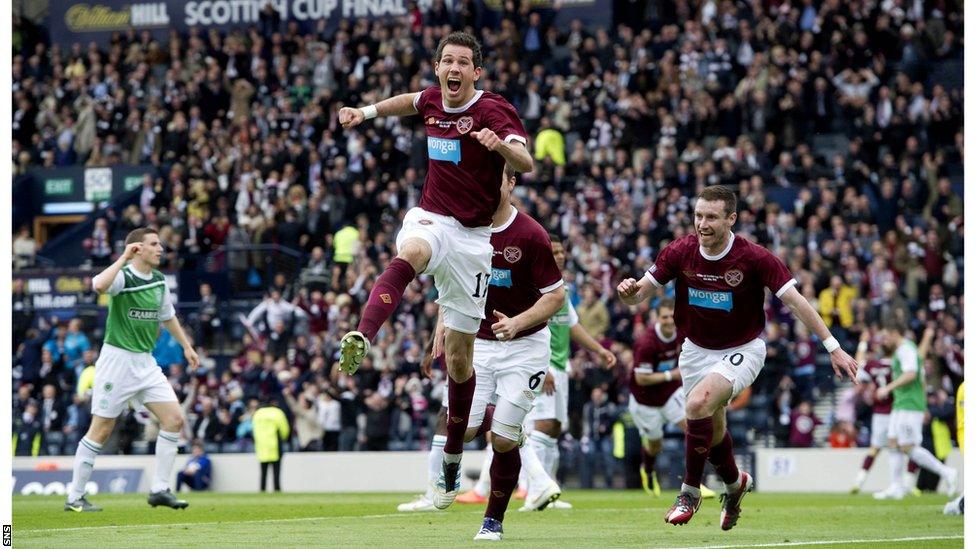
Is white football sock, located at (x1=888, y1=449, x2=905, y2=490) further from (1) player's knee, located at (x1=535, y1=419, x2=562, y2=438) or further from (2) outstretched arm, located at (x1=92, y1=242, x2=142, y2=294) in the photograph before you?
(2) outstretched arm, located at (x1=92, y1=242, x2=142, y2=294)

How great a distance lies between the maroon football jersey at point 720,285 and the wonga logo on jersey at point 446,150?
Result: 1879 mm

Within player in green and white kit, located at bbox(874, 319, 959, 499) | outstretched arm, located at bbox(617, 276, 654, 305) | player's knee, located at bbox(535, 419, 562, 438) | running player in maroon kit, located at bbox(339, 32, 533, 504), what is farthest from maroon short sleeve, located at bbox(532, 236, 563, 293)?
player in green and white kit, located at bbox(874, 319, 959, 499)

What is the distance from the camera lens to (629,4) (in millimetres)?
36625

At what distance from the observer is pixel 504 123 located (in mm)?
10375

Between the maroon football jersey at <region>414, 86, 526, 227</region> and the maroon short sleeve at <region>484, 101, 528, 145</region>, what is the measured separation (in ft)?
0.03

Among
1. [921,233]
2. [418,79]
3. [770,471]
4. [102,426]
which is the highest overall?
[418,79]

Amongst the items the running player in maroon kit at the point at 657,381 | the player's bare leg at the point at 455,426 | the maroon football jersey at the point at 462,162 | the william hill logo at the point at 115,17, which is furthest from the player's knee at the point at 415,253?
the william hill logo at the point at 115,17

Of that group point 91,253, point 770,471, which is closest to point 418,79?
point 91,253

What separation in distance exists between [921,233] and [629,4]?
1161 centimetres

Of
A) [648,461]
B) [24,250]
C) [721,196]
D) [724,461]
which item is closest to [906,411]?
[648,461]

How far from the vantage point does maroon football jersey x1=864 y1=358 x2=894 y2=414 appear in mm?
21406

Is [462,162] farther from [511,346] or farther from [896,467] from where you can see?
[896,467]

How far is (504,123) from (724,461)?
3.44 m

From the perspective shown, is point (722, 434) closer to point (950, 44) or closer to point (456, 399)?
point (456, 399)
